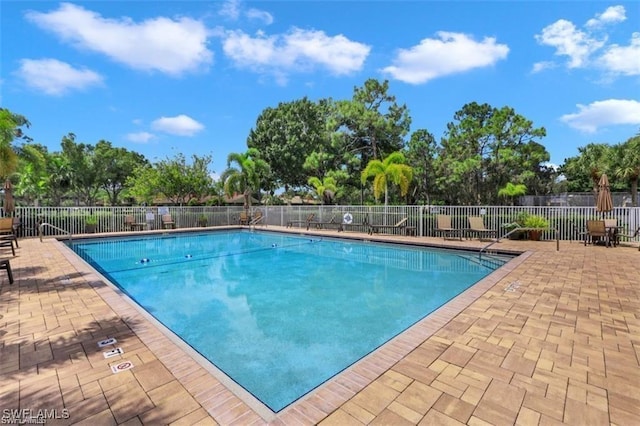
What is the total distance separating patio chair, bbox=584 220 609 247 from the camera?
410 inches

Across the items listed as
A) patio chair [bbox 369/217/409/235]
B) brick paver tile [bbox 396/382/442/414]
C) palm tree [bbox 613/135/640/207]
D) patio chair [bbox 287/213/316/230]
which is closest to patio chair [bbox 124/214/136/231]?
patio chair [bbox 287/213/316/230]

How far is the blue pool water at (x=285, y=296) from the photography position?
386 centimetres

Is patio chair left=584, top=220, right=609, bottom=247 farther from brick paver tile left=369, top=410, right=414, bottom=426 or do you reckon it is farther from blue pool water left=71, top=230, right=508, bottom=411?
brick paver tile left=369, top=410, right=414, bottom=426

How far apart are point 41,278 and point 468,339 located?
7.73 meters

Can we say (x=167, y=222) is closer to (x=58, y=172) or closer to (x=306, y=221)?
(x=306, y=221)

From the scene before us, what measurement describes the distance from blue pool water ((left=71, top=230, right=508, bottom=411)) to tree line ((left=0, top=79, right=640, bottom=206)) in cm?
821

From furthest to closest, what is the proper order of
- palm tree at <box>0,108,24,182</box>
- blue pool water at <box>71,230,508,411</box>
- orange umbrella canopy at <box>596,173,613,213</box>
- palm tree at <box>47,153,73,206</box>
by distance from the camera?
palm tree at <box>47,153,73,206</box>, orange umbrella canopy at <box>596,173,613,213</box>, palm tree at <box>0,108,24,182</box>, blue pool water at <box>71,230,508,411</box>

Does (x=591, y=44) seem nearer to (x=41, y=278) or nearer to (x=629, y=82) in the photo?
(x=629, y=82)

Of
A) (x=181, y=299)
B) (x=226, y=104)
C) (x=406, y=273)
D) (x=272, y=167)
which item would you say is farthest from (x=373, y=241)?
(x=272, y=167)

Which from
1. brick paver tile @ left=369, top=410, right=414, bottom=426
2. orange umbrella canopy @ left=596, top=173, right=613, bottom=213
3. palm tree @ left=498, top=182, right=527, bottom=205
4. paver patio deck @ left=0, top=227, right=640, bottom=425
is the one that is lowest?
paver patio deck @ left=0, top=227, right=640, bottom=425

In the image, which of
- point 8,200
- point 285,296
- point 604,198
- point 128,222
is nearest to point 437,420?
point 285,296

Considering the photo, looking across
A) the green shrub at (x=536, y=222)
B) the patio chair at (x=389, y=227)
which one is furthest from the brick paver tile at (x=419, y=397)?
the patio chair at (x=389, y=227)

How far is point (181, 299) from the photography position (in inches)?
253

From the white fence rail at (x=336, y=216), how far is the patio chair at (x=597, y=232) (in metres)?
1.07
